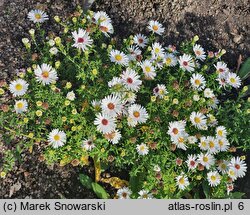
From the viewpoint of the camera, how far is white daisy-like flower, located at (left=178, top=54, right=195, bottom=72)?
9.02 feet

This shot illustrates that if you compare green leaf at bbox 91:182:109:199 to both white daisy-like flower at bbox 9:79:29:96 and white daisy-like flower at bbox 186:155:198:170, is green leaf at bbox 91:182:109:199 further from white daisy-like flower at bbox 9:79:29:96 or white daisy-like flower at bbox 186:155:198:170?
white daisy-like flower at bbox 9:79:29:96

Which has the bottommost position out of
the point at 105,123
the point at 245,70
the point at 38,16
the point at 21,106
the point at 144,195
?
the point at 144,195

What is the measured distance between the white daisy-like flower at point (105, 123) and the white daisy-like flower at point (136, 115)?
123 millimetres

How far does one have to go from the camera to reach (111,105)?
2.39 metres

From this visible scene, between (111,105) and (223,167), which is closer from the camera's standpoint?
(111,105)

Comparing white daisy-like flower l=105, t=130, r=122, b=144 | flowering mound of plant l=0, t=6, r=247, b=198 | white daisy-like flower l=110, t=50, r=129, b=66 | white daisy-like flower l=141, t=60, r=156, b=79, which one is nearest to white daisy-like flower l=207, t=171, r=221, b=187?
flowering mound of plant l=0, t=6, r=247, b=198

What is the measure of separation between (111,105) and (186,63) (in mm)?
675

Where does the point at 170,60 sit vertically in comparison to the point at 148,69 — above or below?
above

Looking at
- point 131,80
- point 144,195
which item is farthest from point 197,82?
point 144,195

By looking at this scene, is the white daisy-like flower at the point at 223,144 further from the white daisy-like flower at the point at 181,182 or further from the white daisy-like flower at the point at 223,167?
the white daisy-like flower at the point at 181,182

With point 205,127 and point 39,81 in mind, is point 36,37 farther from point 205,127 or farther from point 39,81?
point 205,127

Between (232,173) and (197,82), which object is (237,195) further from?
(197,82)

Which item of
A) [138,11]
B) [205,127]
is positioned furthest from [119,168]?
[138,11]

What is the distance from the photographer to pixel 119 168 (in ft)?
9.19
